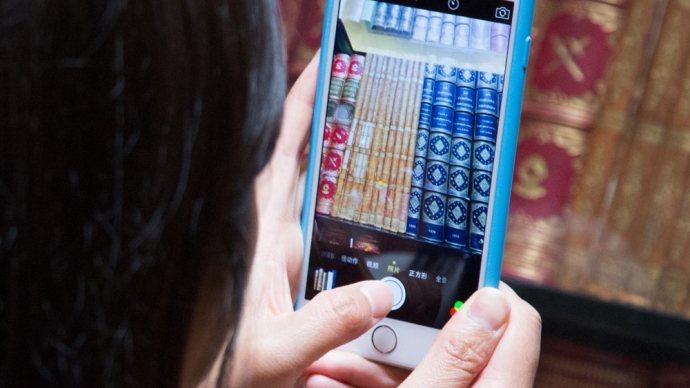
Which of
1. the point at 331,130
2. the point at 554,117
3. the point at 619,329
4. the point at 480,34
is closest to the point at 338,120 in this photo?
the point at 331,130

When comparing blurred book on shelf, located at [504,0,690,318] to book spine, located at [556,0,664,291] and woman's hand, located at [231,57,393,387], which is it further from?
woman's hand, located at [231,57,393,387]

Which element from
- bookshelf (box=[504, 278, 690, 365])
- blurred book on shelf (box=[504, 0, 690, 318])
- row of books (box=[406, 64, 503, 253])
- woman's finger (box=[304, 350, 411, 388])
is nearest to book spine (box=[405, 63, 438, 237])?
row of books (box=[406, 64, 503, 253])

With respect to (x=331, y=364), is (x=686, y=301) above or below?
below

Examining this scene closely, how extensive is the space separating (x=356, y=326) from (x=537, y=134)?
1008 mm

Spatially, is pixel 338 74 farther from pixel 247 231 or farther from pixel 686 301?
pixel 686 301

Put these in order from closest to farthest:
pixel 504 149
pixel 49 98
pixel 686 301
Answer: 1. pixel 49 98
2. pixel 504 149
3. pixel 686 301

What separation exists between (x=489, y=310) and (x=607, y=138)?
3.34 ft

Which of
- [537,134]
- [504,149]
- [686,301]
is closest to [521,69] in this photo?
[504,149]

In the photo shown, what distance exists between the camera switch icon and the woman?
166 millimetres

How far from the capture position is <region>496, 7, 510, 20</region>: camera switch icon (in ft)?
1.28

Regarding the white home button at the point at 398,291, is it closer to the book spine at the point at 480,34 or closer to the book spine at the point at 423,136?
the book spine at the point at 423,136

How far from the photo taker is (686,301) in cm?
122

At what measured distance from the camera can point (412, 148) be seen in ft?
1.27

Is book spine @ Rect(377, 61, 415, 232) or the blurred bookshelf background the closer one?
book spine @ Rect(377, 61, 415, 232)
